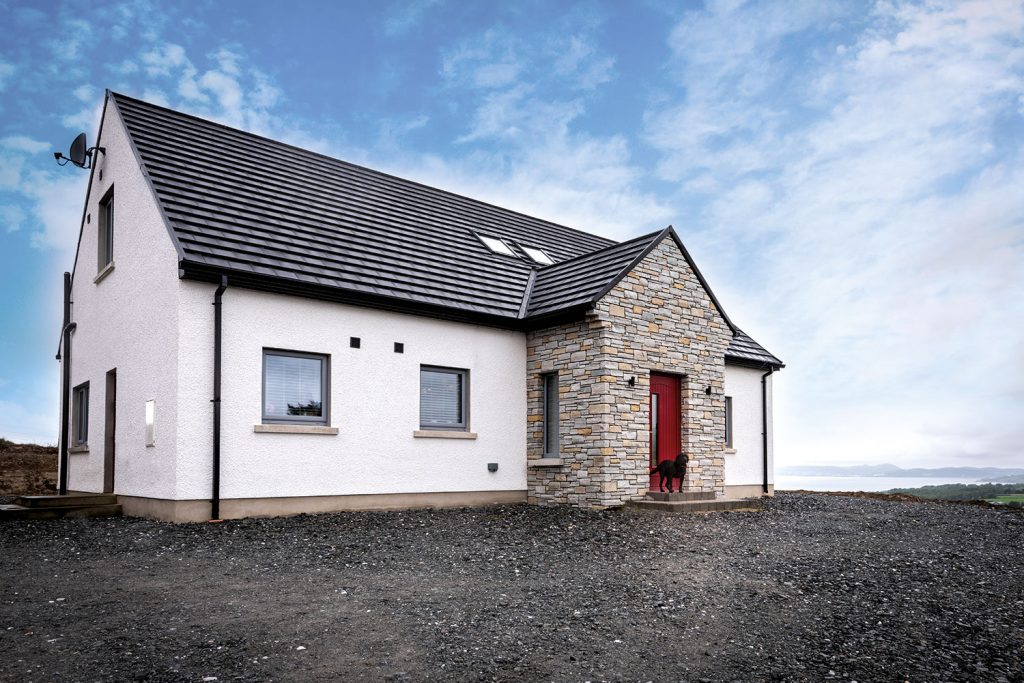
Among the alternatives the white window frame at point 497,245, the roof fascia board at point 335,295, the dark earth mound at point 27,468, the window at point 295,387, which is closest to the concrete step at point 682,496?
the roof fascia board at point 335,295

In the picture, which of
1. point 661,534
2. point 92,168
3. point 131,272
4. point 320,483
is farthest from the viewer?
point 92,168

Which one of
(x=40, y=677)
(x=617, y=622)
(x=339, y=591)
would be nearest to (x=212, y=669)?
(x=40, y=677)

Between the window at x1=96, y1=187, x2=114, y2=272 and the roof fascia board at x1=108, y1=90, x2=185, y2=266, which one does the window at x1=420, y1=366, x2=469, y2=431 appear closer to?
the roof fascia board at x1=108, y1=90, x2=185, y2=266

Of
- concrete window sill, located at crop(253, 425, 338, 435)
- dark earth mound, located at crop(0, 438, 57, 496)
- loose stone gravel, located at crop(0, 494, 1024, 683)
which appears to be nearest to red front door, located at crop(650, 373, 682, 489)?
loose stone gravel, located at crop(0, 494, 1024, 683)

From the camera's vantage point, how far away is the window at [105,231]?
1581 centimetres

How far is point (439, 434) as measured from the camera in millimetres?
14062

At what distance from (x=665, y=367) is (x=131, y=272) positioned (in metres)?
10.2

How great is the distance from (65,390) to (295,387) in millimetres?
8129

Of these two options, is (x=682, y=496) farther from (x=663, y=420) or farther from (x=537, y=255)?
(x=537, y=255)

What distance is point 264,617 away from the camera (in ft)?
20.3

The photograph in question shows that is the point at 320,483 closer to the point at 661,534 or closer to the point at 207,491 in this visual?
the point at 207,491

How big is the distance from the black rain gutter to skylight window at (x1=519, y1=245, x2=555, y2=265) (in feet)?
34.7

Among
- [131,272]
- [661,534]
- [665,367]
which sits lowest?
[661,534]

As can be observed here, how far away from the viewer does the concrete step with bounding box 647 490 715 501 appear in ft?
47.3
